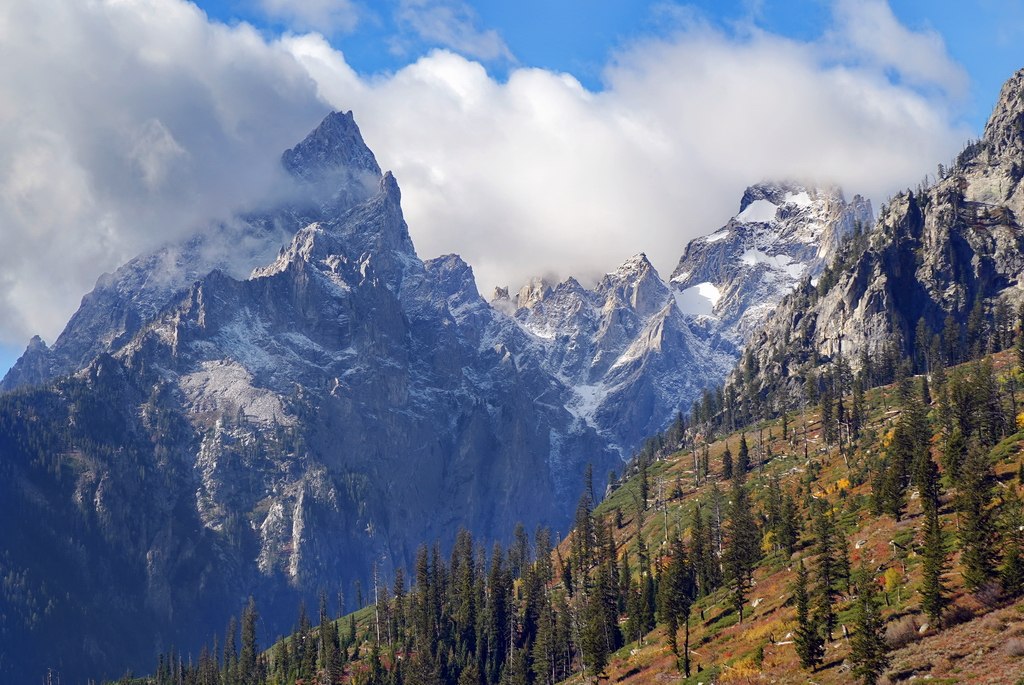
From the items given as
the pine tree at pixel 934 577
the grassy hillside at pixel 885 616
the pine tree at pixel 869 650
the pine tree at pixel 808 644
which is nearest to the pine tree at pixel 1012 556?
the grassy hillside at pixel 885 616

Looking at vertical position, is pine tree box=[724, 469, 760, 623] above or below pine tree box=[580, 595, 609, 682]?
above

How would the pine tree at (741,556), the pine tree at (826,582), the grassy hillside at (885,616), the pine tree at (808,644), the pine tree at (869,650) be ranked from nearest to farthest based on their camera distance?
→ 1. the grassy hillside at (885,616)
2. the pine tree at (869,650)
3. the pine tree at (808,644)
4. the pine tree at (826,582)
5. the pine tree at (741,556)

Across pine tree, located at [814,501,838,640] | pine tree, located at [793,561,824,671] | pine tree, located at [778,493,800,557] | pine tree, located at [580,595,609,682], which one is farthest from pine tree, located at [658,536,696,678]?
pine tree, located at [793,561,824,671]

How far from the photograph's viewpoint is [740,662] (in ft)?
379

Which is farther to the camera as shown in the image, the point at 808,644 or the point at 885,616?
the point at 885,616

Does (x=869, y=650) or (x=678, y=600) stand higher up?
(x=678, y=600)

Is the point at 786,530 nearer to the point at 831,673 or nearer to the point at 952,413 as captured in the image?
the point at 952,413

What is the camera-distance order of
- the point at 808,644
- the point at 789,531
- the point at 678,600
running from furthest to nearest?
the point at 789,531 → the point at 678,600 → the point at 808,644

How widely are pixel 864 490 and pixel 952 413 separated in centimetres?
1906

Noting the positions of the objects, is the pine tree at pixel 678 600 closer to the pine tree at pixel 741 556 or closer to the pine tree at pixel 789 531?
the pine tree at pixel 741 556

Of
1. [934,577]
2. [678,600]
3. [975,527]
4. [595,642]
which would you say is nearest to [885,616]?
[934,577]

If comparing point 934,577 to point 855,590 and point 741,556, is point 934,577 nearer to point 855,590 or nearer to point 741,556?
point 855,590

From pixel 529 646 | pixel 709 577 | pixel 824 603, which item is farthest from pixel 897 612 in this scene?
pixel 529 646

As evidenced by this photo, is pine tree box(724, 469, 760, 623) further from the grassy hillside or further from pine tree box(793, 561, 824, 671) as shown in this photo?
pine tree box(793, 561, 824, 671)
